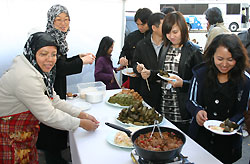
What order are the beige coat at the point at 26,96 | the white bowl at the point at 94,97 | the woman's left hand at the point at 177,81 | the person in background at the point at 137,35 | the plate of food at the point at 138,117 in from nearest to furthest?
1. the beige coat at the point at 26,96
2. the plate of food at the point at 138,117
3. the woman's left hand at the point at 177,81
4. the white bowl at the point at 94,97
5. the person in background at the point at 137,35

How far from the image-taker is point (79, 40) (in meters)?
4.13

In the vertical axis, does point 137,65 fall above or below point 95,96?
above

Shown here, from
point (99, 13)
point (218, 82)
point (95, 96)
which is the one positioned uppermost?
point (99, 13)

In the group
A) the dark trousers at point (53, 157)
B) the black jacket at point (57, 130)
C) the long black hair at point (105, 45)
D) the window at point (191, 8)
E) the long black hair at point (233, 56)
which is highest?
the window at point (191, 8)

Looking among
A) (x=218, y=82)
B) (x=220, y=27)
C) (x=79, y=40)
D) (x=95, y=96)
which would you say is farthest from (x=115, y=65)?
(x=218, y=82)

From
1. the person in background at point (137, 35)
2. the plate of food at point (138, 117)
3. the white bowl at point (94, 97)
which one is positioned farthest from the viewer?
the person in background at point (137, 35)

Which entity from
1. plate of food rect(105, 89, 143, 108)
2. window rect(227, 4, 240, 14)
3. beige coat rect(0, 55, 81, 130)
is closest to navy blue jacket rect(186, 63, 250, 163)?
plate of food rect(105, 89, 143, 108)

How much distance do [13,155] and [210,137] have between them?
1297 mm

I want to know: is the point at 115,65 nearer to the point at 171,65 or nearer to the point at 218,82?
the point at 171,65

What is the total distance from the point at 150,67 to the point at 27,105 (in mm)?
1349

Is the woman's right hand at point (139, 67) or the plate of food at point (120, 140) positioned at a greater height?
the woman's right hand at point (139, 67)

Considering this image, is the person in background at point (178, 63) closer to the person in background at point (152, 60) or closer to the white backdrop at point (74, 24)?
the person in background at point (152, 60)

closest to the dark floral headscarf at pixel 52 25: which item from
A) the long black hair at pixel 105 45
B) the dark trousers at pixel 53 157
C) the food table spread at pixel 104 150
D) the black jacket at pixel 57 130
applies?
the black jacket at pixel 57 130

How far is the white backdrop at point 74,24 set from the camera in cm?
361
